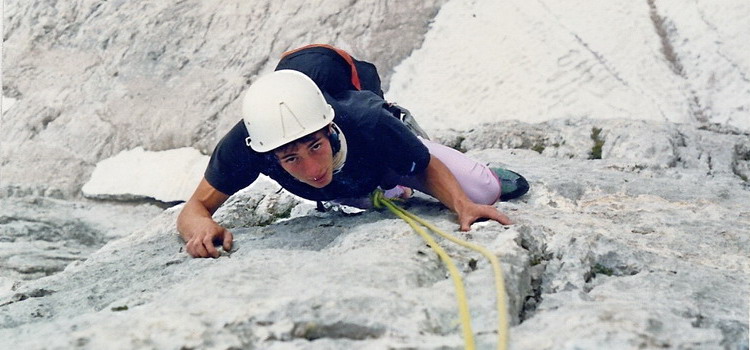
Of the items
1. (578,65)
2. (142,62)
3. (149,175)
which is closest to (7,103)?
(142,62)

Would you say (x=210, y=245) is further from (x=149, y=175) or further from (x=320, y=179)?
(x=149, y=175)

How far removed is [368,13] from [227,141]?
11759 mm

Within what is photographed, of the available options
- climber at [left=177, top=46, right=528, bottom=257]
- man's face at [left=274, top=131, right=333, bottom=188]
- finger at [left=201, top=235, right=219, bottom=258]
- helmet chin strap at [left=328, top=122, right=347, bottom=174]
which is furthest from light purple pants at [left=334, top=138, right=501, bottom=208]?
finger at [left=201, top=235, right=219, bottom=258]

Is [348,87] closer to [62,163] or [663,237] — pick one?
[663,237]

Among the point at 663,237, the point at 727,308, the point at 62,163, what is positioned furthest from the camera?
the point at 62,163

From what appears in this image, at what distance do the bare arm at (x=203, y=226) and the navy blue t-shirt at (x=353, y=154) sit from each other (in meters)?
0.13

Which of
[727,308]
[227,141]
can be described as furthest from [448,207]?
[727,308]

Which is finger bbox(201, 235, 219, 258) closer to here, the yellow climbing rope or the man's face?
the man's face

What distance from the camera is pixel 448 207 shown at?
552cm

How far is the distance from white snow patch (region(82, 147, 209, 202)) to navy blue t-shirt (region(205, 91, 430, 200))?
312 inches

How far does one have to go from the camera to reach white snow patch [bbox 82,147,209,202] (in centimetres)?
1328

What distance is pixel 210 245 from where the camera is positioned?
16.4ft

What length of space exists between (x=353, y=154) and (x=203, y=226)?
1.18 metres

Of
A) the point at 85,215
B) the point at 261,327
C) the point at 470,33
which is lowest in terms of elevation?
the point at 85,215
